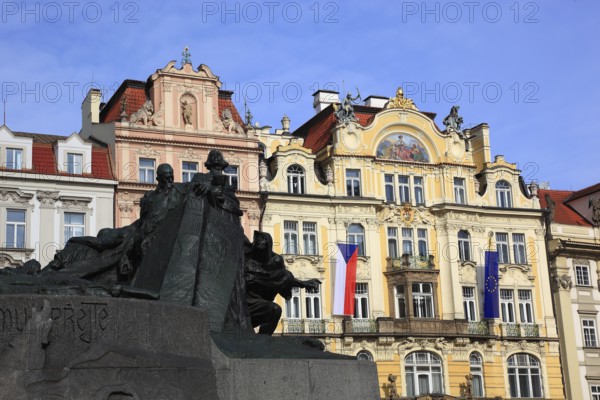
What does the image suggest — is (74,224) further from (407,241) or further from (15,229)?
(407,241)

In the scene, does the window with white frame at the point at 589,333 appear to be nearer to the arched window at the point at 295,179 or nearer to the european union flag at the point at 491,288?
the european union flag at the point at 491,288

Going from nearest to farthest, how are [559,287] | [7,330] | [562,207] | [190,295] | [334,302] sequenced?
[7,330], [190,295], [334,302], [559,287], [562,207]

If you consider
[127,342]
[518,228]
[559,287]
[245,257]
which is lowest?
[127,342]

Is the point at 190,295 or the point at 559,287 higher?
the point at 559,287

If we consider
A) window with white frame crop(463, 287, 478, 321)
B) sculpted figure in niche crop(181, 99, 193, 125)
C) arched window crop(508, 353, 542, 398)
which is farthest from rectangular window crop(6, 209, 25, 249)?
arched window crop(508, 353, 542, 398)

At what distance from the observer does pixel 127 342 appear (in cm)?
777

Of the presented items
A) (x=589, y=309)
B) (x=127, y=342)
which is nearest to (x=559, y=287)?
(x=589, y=309)

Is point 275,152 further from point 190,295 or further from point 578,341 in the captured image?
point 190,295

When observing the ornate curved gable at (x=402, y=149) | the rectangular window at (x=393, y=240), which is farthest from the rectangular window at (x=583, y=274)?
the rectangular window at (x=393, y=240)

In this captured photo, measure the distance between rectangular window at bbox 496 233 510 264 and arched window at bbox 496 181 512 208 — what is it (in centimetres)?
132

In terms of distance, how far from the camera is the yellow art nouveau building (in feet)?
115

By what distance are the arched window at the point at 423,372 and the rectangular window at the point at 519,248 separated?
5.90m

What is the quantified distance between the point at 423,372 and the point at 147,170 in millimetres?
12527

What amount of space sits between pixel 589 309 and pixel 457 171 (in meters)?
7.94
